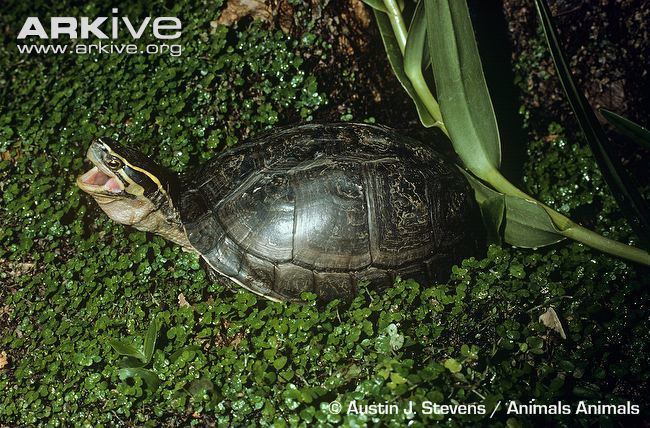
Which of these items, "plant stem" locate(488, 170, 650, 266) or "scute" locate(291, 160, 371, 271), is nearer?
"plant stem" locate(488, 170, 650, 266)

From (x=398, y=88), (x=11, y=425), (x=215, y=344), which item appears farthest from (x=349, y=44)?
(x=11, y=425)

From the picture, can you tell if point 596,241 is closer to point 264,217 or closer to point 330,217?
point 330,217

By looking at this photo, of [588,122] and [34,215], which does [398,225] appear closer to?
[588,122]

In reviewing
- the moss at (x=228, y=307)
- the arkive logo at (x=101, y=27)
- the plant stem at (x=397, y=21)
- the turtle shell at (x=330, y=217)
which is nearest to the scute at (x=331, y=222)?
the turtle shell at (x=330, y=217)

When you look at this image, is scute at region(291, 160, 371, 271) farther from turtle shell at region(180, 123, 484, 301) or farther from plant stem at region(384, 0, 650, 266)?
plant stem at region(384, 0, 650, 266)

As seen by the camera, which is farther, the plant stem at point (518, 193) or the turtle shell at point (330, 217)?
the turtle shell at point (330, 217)

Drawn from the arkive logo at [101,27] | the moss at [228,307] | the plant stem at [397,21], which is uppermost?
the arkive logo at [101,27]

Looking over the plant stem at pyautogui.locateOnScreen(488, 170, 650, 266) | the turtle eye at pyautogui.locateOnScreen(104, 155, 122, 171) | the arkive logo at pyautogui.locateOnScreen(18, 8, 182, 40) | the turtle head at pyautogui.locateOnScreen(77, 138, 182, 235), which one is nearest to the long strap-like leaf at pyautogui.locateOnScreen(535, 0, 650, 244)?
the plant stem at pyautogui.locateOnScreen(488, 170, 650, 266)

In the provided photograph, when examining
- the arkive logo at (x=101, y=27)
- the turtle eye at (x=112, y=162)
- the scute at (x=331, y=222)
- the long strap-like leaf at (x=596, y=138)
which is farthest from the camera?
the arkive logo at (x=101, y=27)

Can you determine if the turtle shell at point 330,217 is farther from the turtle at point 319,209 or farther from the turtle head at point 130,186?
the turtle head at point 130,186
